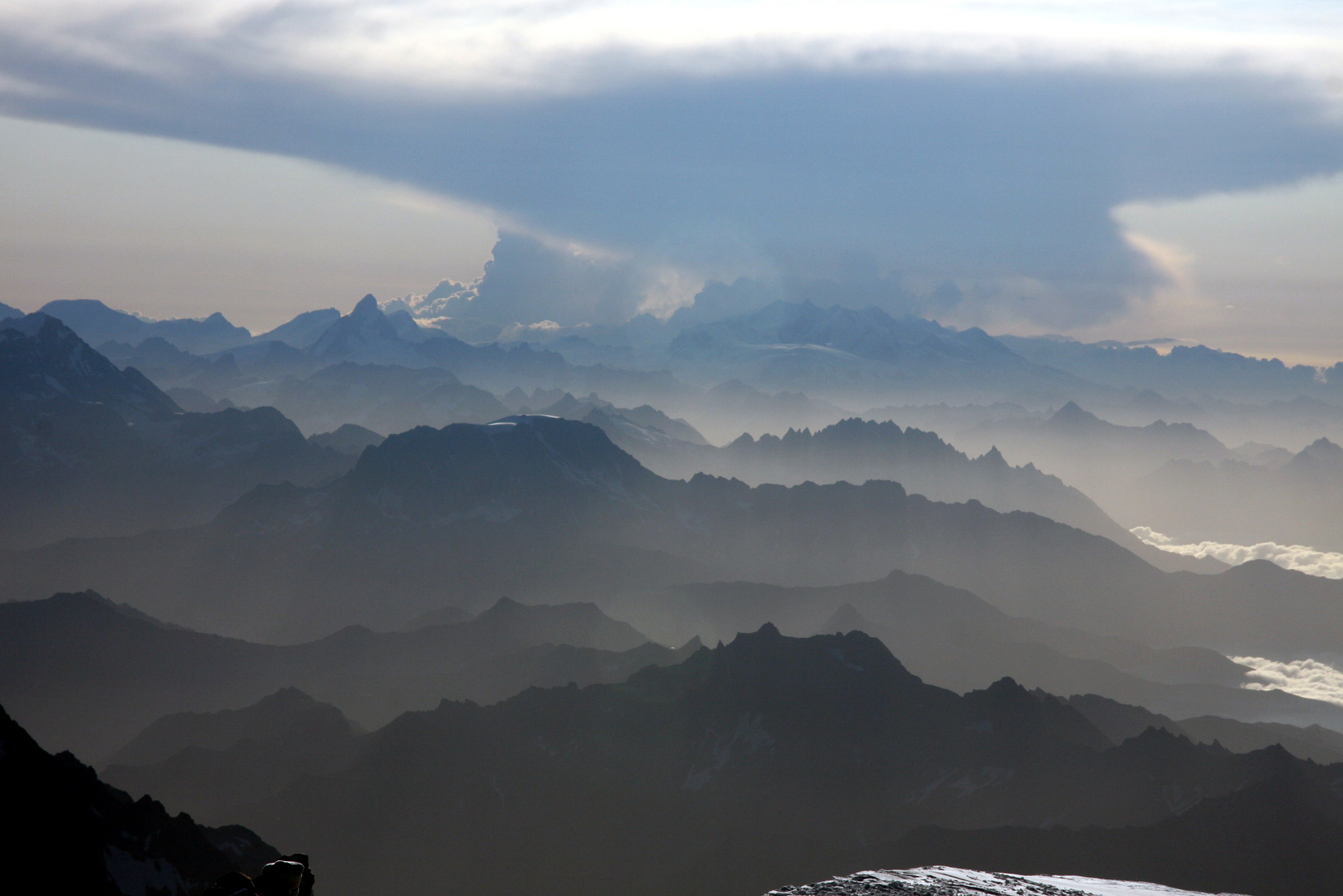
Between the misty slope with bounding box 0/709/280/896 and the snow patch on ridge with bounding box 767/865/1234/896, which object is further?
the misty slope with bounding box 0/709/280/896

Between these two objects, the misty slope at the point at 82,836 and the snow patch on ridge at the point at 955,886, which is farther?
the misty slope at the point at 82,836

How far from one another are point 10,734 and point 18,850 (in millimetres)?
20432

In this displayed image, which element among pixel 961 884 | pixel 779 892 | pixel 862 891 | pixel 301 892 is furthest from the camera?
pixel 961 884

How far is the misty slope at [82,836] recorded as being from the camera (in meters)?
139

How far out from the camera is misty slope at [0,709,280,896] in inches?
5472

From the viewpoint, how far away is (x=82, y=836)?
488ft

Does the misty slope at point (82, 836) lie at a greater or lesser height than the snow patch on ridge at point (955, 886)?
lesser

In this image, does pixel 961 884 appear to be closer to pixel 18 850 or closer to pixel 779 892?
pixel 779 892

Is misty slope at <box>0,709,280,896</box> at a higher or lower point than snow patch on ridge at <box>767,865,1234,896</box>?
lower

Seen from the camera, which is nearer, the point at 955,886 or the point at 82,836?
the point at 955,886

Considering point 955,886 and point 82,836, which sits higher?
point 955,886

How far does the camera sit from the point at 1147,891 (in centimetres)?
10362

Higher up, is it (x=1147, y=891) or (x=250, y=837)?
(x=1147, y=891)

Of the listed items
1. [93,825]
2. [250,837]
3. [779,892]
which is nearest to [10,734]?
[93,825]
